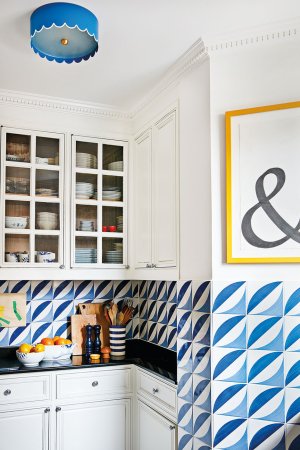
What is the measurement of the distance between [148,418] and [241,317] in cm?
116

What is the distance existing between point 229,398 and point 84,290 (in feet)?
5.42

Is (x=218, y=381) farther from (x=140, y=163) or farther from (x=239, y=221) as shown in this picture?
(x=140, y=163)

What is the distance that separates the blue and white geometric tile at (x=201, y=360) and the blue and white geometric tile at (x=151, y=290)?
3.54 ft

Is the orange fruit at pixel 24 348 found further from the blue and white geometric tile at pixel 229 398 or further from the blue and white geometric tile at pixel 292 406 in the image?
the blue and white geometric tile at pixel 292 406

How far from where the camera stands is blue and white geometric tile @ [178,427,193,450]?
2.53 m

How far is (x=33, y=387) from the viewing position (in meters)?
3.02

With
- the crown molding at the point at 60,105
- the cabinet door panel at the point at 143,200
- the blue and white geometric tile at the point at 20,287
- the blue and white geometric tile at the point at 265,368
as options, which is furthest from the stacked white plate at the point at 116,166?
the blue and white geometric tile at the point at 265,368

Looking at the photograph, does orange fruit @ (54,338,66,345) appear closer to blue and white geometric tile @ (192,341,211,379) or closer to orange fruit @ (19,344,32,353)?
orange fruit @ (19,344,32,353)

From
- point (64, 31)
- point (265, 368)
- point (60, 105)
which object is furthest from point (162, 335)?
point (64, 31)

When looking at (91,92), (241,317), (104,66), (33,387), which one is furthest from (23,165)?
(241,317)

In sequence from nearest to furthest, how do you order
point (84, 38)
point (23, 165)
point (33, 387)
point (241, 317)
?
1. point (84, 38)
2. point (241, 317)
3. point (33, 387)
4. point (23, 165)

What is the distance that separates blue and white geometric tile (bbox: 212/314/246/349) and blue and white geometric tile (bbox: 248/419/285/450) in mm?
358

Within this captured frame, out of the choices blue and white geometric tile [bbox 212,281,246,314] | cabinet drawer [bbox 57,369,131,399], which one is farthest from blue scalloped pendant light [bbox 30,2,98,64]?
Answer: cabinet drawer [bbox 57,369,131,399]

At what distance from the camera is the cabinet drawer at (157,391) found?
107 inches
